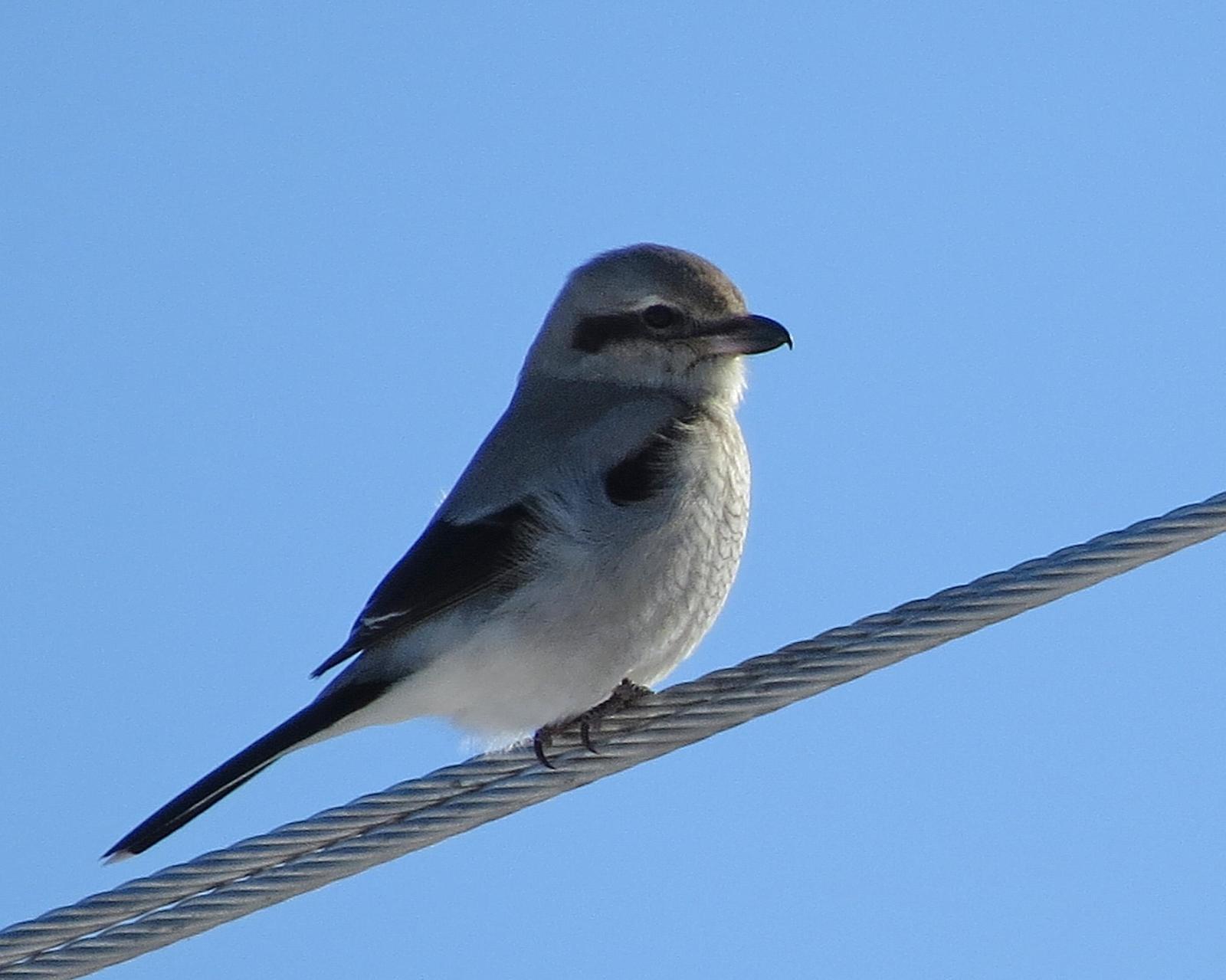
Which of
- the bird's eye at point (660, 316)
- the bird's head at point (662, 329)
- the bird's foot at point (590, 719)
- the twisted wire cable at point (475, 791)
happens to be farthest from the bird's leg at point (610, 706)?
the bird's eye at point (660, 316)

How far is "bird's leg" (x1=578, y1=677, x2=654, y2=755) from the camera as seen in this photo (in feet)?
17.7

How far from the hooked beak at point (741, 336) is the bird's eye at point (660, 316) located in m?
0.09

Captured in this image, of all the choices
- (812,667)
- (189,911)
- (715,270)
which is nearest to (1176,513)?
(812,667)

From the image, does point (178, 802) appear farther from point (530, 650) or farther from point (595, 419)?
point (595, 419)

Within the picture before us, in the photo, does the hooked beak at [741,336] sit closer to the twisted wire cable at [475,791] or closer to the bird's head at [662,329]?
the bird's head at [662,329]

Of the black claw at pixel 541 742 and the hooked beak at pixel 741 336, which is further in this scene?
the hooked beak at pixel 741 336

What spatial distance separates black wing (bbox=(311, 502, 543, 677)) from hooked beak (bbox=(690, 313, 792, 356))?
3.16 ft

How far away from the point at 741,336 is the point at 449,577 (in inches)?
51.3

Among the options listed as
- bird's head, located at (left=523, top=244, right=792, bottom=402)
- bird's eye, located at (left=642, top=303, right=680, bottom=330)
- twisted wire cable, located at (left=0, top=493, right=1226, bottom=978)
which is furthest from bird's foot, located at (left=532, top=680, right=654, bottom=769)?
bird's eye, located at (left=642, top=303, right=680, bottom=330)

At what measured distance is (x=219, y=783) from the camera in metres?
5.25

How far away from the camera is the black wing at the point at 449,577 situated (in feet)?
18.2

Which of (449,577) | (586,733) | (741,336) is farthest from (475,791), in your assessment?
(741,336)

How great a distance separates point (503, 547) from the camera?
5598mm

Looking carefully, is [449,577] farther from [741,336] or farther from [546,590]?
[741,336]
